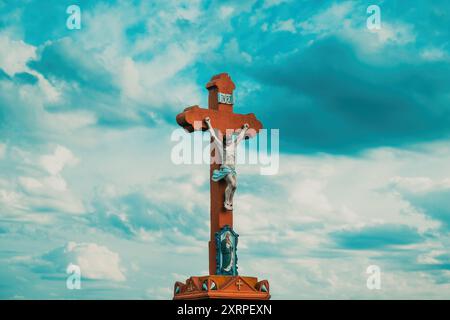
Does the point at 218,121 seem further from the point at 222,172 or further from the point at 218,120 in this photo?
the point at 222,172

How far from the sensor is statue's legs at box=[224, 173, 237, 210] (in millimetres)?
15438

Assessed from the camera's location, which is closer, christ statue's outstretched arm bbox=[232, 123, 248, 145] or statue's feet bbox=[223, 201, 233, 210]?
statue's feet bbox=[223, 201, 233, 210]

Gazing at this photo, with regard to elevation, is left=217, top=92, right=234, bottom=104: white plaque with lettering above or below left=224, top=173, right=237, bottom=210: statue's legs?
above

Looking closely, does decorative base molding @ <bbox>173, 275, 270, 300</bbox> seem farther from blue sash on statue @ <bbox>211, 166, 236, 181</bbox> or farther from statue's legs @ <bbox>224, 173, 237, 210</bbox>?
blue sash on statue @ <bbox>211, 166, 236, 181</bbox>

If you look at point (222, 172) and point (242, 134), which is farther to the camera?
point (242, 134)

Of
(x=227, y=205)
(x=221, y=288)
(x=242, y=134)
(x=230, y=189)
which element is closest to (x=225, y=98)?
(x=242, y=134)

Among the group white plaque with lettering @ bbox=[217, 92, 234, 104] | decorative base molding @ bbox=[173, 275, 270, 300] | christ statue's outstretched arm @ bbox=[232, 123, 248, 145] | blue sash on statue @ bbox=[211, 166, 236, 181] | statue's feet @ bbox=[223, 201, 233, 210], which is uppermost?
white plaque with lettering @ bbox=[217, 92, 234, 104]

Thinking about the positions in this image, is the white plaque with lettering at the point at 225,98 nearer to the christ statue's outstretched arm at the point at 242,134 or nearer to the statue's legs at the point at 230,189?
the christ statue's outstretched arm at the point at 242,134

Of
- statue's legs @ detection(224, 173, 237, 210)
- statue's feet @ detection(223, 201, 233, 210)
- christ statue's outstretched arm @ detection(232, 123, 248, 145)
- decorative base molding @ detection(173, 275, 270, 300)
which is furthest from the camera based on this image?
christ statue's outstretched arm @ detection(232, 123, 248, 145)

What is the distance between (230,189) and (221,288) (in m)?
2.03

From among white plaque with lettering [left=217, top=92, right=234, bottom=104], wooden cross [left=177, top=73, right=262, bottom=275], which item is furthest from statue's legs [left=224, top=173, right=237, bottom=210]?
white plaque with lettering [left=217, top=92, right=234, bottom=104]

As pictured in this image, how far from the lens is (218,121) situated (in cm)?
1585

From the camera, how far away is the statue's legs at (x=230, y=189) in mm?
15438
